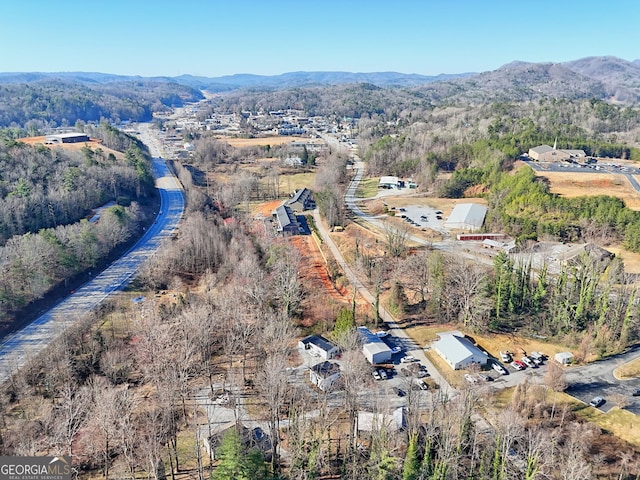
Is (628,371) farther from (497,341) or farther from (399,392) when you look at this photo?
(399,392)

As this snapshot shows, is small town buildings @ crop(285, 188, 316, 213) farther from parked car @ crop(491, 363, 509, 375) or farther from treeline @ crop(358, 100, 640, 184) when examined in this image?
parked car @ crop(491, 363, 509, 375)

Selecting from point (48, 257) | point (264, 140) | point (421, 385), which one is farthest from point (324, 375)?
point (264, 140)

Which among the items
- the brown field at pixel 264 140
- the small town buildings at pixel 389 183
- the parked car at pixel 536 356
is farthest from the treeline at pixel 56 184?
the parked car at pixel 536 356

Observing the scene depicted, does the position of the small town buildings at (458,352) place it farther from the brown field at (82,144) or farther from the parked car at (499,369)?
the brown field at (82,144)

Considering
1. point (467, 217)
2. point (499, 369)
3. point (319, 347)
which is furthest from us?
point (467, 217)

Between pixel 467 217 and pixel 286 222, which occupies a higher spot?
pixel 467 217

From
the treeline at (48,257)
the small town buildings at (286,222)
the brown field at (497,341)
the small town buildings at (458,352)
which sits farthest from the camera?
the small town buildings at (286,222)

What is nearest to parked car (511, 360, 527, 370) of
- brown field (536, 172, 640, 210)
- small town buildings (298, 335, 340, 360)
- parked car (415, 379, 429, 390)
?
parked car (415, 379, 429, 390)

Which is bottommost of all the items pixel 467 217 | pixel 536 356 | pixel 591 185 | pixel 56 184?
pixel 536 356
